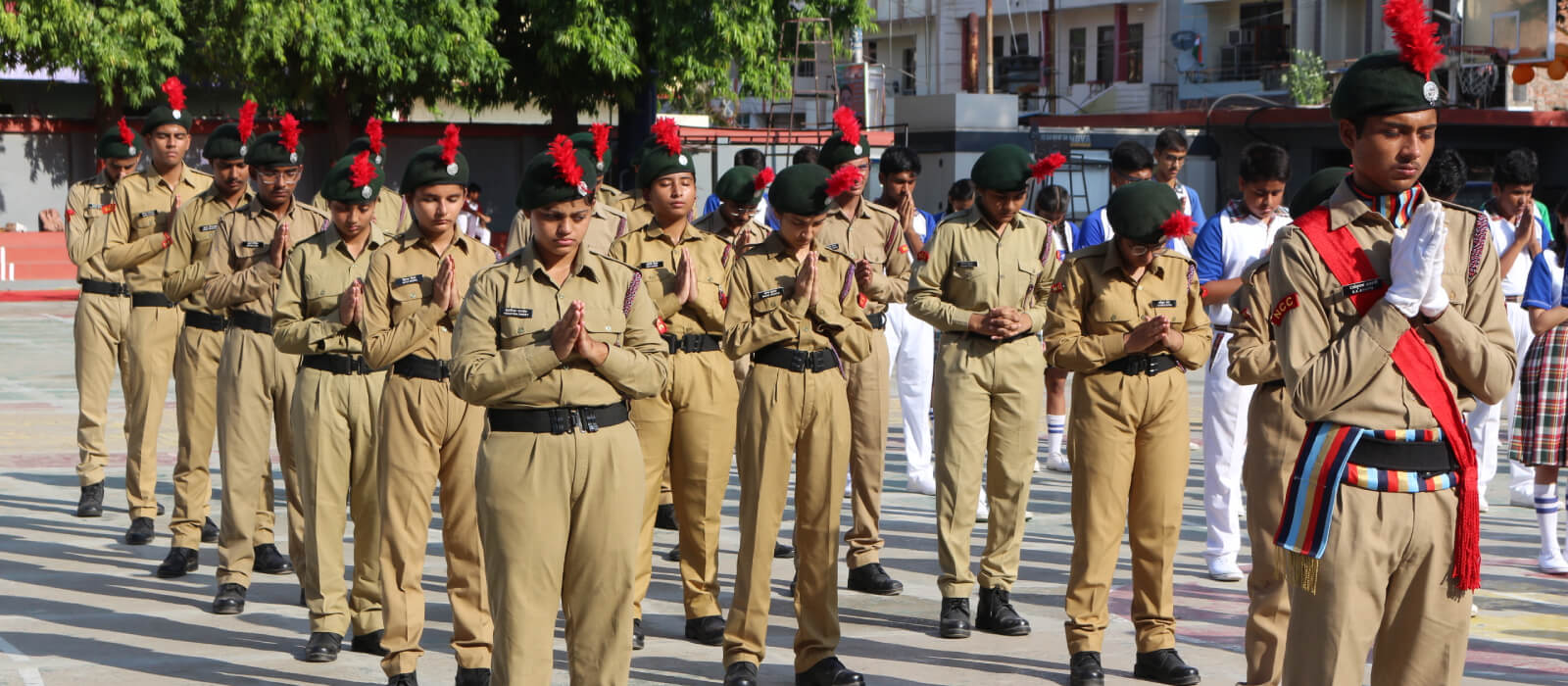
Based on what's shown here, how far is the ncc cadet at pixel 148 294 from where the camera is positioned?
9969mm

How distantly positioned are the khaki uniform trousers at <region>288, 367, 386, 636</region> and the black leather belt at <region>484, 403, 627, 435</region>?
1.91 meters

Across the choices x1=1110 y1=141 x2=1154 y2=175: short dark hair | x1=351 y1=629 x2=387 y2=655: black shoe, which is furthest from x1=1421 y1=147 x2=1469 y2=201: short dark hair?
x1=351 y1=629 x2=387 y2=655: black shoe

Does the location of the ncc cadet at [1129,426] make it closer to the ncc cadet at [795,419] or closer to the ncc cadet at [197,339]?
the ncc cadet at [795,419]

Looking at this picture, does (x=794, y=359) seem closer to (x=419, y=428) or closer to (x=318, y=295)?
(x=419, y=428)

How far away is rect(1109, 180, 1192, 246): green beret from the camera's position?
22.6 ft

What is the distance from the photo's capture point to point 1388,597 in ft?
14.5

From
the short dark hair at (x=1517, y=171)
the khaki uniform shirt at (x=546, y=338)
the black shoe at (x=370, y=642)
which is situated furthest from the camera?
the short dark hair at (x=1517, y=171)

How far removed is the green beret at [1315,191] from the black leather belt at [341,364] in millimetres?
3705

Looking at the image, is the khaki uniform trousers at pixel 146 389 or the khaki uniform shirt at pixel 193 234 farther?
the khaki uniform trousers at pixel 146 389

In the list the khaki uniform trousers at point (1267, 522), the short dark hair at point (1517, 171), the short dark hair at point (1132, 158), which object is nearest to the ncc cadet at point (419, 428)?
the khaki uniform trousers at point (1267, 522)

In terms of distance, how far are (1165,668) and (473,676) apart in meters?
2.70

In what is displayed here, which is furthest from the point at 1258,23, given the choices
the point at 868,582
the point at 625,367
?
the point at 625,367

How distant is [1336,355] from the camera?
14.1 ft

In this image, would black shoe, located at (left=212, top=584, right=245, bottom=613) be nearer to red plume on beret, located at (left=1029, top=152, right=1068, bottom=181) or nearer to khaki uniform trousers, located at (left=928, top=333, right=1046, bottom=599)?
khaki uniform trousers, located at (left=928, top=333, right=1046, bottom=599)
